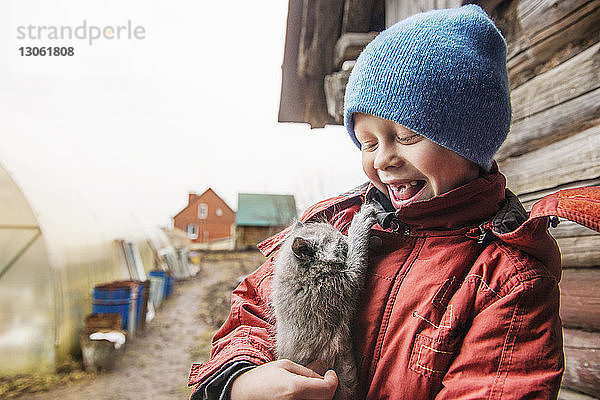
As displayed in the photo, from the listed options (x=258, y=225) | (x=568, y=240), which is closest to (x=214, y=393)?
(x=568, y=240)

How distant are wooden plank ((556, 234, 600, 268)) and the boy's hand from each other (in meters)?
0.70

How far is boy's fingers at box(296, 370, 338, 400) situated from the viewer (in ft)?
1.63

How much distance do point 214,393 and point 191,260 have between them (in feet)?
18.3

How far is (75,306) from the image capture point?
315cm

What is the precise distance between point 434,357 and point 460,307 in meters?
0.06

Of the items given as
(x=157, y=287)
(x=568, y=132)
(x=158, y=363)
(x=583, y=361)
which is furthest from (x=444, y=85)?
(x=157, y=287)

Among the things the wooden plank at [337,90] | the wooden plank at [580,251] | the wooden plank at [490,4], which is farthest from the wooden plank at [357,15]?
the wooden plank at [580,251]

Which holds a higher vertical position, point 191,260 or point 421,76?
point 421,76

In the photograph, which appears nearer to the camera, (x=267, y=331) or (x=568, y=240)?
(x=267, y=331)

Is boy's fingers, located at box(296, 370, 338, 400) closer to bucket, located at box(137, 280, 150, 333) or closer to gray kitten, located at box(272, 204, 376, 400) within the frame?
gray kitten, located at box(272, 204, 376, 400)

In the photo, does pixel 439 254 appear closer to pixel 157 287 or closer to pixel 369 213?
pixel 369 213

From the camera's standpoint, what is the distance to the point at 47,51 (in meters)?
3.83

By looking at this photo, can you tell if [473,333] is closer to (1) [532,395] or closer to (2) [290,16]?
(1) [532,395]

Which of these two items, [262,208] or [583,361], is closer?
[583,361]
